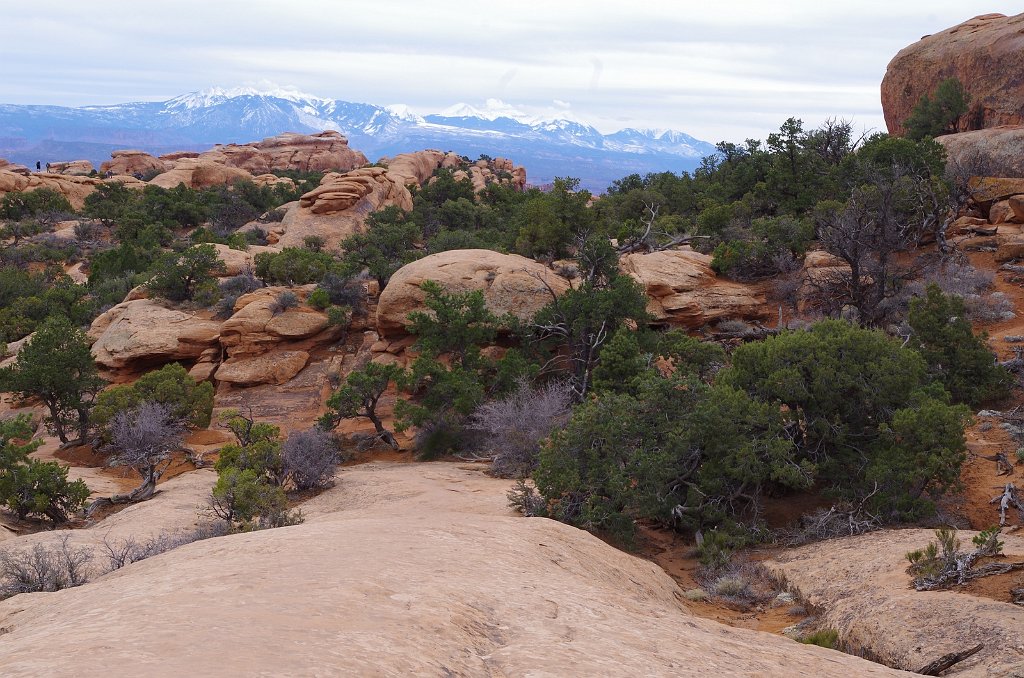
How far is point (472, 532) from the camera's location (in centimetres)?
766

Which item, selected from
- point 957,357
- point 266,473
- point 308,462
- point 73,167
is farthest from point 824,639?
point 73,167

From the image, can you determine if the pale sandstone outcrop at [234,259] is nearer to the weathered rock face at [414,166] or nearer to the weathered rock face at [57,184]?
the weathered rock face at [414,166]

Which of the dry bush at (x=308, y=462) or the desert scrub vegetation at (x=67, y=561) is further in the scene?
the dry bush at (x=308, y=462)

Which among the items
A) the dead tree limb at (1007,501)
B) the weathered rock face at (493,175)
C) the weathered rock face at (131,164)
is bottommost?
the dead tree limb at (1007,501)

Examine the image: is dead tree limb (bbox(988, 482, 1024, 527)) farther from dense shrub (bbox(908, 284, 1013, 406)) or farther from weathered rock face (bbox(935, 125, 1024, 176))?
weathered rock face (bbox(935, 125, 1024, 176))

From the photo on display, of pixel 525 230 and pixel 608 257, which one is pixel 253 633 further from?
pixel 525 230

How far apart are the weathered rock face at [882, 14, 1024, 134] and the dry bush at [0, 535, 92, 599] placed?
125ft

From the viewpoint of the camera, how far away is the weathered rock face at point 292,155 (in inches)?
2808

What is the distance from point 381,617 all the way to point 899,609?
546cm

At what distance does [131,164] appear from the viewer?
72312mm

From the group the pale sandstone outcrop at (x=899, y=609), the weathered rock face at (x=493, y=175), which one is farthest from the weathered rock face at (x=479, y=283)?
the weathered rock face at (x=493, y=175)

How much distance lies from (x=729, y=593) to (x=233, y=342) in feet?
59.7

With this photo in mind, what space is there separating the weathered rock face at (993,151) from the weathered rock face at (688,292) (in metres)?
13.2

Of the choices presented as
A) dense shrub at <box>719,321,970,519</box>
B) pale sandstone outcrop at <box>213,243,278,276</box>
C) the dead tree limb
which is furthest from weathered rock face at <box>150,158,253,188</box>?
the dead tree limb
